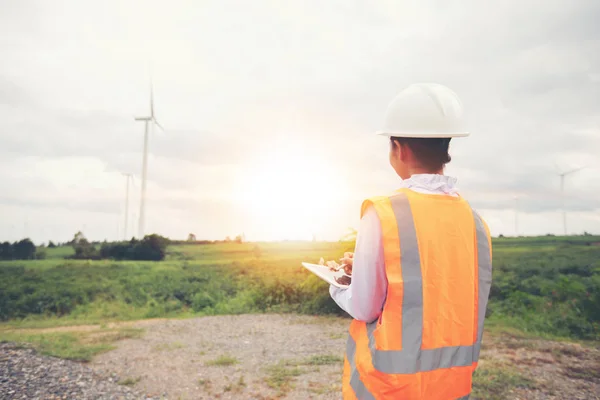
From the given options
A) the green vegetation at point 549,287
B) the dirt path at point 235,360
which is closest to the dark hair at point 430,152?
the dirt path at point 235,360

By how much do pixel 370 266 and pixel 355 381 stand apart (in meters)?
0.57

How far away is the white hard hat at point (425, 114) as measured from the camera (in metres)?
2.09

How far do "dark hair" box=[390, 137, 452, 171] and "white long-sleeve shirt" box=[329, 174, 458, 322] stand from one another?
0.24 ft

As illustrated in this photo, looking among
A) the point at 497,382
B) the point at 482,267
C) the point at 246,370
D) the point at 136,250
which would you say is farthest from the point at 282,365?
the point at 136,250

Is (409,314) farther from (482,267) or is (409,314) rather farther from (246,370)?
(246,370)

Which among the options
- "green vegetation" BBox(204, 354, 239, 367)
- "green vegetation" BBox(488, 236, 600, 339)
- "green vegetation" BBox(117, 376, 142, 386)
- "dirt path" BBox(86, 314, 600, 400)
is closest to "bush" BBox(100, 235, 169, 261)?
"dirt path" BBox(86, 314, 600, 400)

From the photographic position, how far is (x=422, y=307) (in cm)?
191

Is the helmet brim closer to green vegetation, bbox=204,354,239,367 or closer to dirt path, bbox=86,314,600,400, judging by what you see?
dirt path, bbox=86,314,600,400

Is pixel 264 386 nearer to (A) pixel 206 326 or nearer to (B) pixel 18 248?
(A) pixel 206 326

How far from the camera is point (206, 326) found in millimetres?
11984

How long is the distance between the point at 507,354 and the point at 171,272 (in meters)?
13.7

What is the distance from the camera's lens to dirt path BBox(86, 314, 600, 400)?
251 inches

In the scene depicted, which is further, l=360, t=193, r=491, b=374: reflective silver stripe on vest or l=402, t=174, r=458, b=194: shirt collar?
l=402, t=174, r=458, b=194: shirt collar

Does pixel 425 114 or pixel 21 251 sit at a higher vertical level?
pixel 425 114
